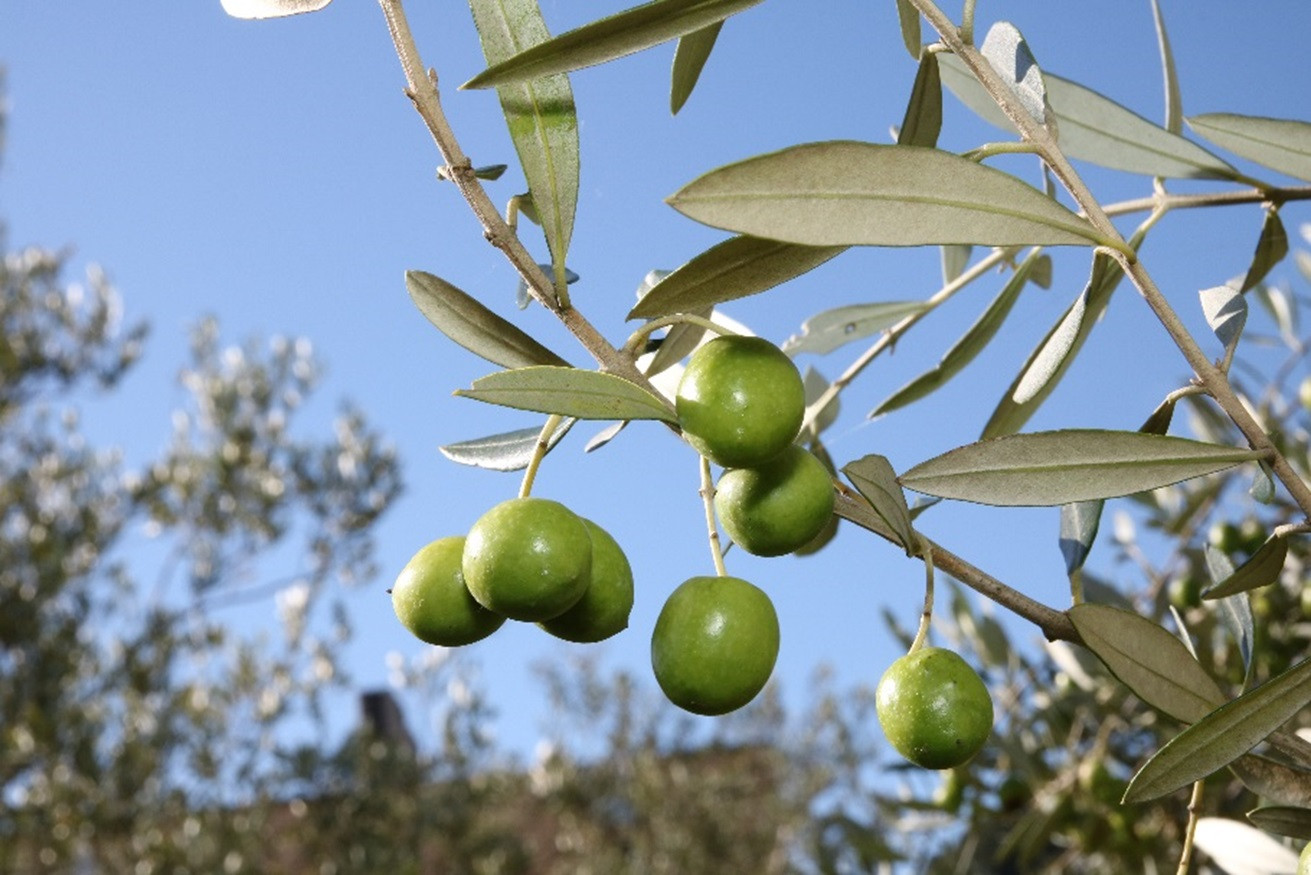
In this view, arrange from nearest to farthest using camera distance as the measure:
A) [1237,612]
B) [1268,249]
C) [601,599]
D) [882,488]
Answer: [882,488]
[601,599]
[1237,612]
[1268,249]

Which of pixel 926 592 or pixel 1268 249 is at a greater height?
pixel 1268 249

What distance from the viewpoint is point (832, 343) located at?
176 cm

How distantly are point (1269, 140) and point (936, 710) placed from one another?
0.83 m

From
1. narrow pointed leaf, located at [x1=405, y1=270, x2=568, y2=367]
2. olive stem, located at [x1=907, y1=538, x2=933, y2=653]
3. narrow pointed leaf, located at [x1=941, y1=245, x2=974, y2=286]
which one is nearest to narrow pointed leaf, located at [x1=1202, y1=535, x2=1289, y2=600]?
olive stem, located at [x1=907, y1=538, x2=933, y2=653]

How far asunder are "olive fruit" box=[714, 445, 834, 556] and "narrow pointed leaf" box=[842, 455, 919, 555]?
0.06m

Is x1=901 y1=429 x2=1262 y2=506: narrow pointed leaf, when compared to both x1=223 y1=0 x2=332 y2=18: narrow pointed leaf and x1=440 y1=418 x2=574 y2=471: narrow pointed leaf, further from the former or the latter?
x1=223 y1=0 x2=332 y2=18: narrow pointed leaf

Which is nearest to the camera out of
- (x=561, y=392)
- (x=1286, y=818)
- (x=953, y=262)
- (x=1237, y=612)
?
(x=561, y=392)

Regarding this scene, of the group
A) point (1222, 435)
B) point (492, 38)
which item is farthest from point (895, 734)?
point (1222, 435)

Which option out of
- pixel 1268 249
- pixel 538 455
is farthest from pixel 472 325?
pixel 1268 249

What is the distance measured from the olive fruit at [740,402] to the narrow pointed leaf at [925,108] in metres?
0.30

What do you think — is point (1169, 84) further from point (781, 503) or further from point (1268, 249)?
point (781, 503)

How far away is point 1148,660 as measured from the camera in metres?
1.07

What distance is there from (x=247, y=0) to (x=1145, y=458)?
35.1 inches

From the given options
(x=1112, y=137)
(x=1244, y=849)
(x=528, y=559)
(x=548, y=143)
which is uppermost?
(x=1112, y=137)
